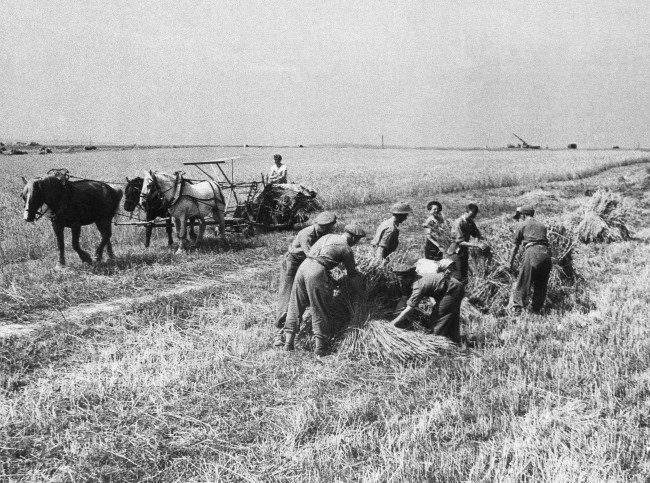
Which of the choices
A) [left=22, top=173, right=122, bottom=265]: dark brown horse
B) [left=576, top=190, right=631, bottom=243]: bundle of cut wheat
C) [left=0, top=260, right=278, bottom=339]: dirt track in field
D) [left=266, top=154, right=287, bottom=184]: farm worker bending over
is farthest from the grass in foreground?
[left=266, top=154, right=287, bottom=184]: farm worker bending over

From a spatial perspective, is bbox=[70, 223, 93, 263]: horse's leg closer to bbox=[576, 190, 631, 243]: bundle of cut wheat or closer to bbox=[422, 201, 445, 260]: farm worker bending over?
bbox=[422, 201, 445, 260]: farm worker bending over

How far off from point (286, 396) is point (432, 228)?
464cm

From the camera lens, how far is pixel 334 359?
582 centimetres

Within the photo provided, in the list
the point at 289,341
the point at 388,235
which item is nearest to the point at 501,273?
the point at 388,235

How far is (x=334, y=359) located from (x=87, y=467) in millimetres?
2832

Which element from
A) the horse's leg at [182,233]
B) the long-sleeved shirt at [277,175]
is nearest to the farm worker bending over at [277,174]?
the long-sleeved shirt at [277,175]

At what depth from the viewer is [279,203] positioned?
565 inches

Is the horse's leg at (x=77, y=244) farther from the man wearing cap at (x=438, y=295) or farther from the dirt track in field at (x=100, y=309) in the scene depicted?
the man wearing cap at (x=438, y=295)

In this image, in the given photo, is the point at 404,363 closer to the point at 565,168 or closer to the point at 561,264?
the point at 561,264

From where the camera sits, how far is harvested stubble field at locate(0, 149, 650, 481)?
12.9 ft

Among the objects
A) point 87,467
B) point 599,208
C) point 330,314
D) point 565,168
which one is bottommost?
point 87,467

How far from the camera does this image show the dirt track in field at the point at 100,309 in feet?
22.3

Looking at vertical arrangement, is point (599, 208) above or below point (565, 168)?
below

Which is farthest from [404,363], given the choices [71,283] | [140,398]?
[71,283]
